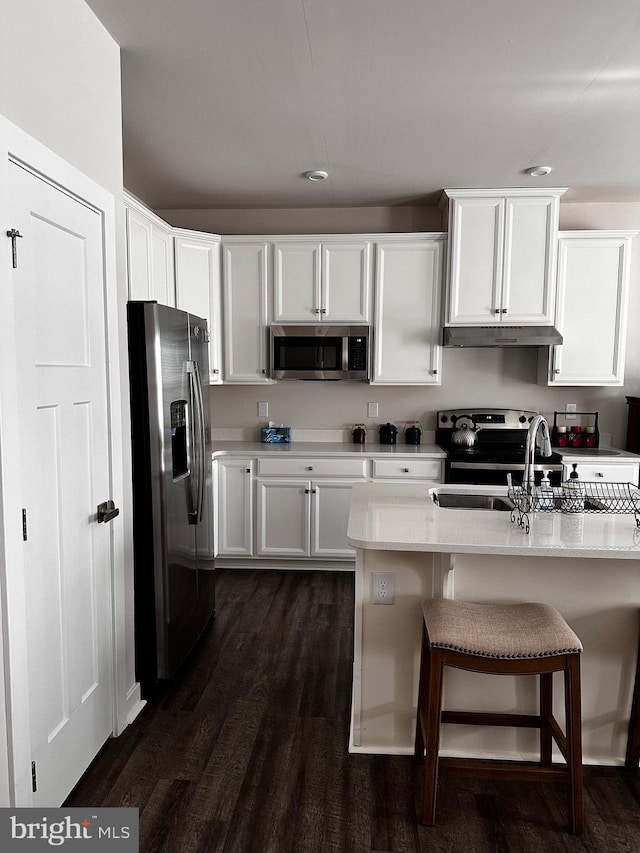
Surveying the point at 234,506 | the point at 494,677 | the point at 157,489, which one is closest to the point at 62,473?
the point at 157,489

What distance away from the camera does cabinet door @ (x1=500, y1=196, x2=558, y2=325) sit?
404 cm

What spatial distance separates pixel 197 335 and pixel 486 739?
2.25 metres

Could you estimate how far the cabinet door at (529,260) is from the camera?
4.04 meters

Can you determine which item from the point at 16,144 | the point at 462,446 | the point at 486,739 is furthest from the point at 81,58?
the point at 462,446

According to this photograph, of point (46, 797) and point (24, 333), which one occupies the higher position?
point (24, 333)

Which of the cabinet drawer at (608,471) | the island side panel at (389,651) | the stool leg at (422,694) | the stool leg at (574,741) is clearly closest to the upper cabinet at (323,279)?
the cabinet drawer at (608,471)

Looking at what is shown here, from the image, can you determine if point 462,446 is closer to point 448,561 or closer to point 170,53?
point 448,561

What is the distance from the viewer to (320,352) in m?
4.38

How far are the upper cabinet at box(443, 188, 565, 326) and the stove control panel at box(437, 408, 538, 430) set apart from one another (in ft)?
2.54

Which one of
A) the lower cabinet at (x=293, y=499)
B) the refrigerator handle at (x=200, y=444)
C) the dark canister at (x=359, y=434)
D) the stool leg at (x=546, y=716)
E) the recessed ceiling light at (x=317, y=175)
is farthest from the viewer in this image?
the dark canister at (x=359, y=434)

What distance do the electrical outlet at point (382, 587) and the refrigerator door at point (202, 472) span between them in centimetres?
113

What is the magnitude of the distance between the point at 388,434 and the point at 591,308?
5.61 ft

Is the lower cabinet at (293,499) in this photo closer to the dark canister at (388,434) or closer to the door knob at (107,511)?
the dark canister at (388,434)

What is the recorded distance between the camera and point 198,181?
400 cm
